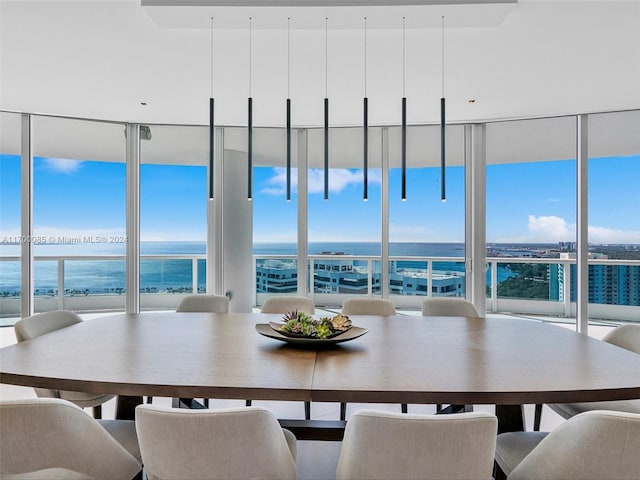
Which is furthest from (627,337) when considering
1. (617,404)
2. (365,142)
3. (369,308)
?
(365,142)

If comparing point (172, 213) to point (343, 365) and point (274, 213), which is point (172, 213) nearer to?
point (274, 213)

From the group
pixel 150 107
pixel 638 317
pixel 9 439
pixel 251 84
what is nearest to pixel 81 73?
pixel 150 107

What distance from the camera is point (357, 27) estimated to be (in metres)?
2.45

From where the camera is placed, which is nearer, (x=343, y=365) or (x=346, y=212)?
(x=343, y=365)

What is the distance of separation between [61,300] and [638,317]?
650 cm

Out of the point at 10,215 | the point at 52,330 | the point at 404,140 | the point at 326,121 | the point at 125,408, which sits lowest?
the point at 125,408

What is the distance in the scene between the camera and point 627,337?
91.1 inches

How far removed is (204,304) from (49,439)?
6.43 ft

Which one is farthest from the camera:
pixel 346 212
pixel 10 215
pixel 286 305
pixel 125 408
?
pixel 346 212

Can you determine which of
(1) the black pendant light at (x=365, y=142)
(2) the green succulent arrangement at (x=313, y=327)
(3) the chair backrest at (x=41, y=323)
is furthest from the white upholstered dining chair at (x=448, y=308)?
(3) the chair backrest at (x=41, y=323)

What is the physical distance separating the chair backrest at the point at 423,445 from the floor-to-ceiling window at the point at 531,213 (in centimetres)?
Result: 381

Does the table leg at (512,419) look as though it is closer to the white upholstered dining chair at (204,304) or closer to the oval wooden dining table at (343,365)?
the oval wooden dining table at (343,365)

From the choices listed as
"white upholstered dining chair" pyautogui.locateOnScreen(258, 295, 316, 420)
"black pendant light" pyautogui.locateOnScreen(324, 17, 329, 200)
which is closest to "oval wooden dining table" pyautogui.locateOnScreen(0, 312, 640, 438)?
"white upholstered dining chair" pyautogui.locateOnScreen(258, 295, 316, 420)

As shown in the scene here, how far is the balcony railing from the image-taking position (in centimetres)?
435
